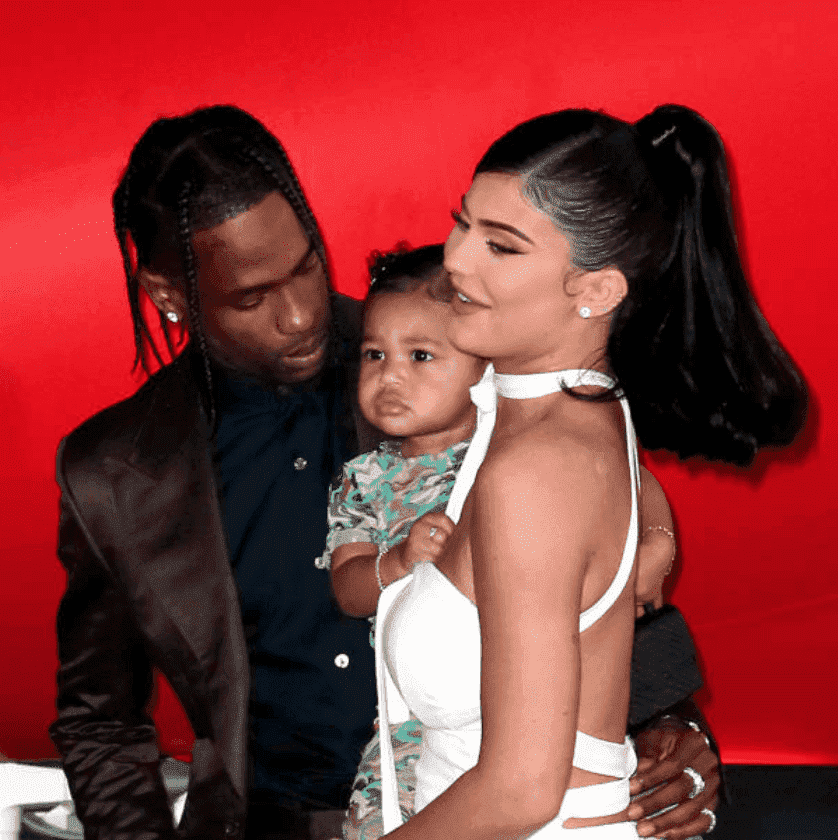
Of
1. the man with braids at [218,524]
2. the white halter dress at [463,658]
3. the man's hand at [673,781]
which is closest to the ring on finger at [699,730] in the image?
the man's hand at [673,781]

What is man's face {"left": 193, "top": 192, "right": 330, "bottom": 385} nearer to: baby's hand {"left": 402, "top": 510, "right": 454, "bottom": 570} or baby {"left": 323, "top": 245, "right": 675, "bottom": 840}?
baby {"left": 323, "top": 245, "right": 675, "bottom": 840}

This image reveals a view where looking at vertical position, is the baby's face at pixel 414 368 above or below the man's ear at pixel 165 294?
below

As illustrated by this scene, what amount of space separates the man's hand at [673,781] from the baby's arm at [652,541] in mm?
195

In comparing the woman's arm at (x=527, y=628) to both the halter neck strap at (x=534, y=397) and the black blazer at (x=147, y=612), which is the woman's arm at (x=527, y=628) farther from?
the black blazer at (x=147, y=612)

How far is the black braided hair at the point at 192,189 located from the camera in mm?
1499

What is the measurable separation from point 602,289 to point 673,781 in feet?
2.17

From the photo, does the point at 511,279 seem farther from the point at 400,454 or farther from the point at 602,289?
the point at 400,454

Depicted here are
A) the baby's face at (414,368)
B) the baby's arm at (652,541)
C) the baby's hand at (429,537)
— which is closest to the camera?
the baby's hand at (429,537)

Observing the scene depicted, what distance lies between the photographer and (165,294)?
1581 mm

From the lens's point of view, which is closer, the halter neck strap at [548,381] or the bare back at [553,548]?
the bare back at [553,548]

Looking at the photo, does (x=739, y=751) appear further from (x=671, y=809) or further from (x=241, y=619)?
(x=241, y=619)

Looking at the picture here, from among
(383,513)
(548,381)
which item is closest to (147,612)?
(383,513)

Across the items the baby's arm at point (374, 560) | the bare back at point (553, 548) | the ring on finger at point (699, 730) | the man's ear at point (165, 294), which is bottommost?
the ring on finger at point (699, 730)

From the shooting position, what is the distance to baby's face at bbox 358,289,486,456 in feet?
4.49
